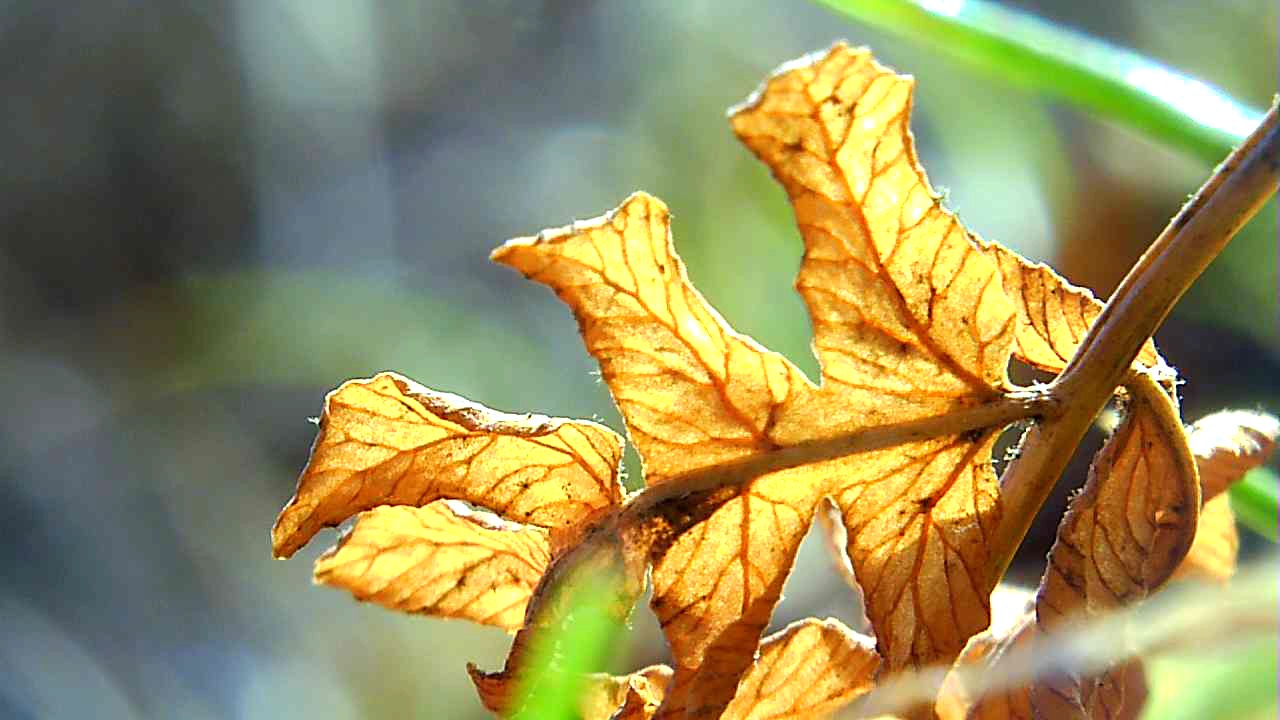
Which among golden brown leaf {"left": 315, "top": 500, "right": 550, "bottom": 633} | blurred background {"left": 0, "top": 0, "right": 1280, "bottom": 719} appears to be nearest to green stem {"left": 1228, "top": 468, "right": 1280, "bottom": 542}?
golden brown leaf {"left": 315, "top": 500, "right": 550, "bottom": 633}

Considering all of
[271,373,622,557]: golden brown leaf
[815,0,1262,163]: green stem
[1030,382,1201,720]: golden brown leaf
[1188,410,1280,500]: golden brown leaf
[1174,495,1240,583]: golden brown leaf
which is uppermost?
[815,0,1262,163]: green stem

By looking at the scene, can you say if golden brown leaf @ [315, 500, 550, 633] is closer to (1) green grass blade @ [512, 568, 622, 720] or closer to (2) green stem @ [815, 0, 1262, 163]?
(1) green grass blade @ [512, 568, 622, 720]

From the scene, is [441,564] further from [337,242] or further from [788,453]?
[337,242]

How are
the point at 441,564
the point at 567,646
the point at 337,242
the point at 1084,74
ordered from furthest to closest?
the point at 337,242, the point at 1084,74, the point at 441,564, the point at 567,646

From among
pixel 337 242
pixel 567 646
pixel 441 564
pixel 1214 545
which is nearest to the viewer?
pixel 567 646

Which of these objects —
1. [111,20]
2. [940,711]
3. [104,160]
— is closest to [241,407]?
[104,160]

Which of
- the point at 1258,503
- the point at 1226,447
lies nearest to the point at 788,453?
the point at 1226,447

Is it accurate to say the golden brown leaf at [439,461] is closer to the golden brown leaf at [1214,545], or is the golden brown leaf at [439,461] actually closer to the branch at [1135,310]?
the branch at [1135,310]
